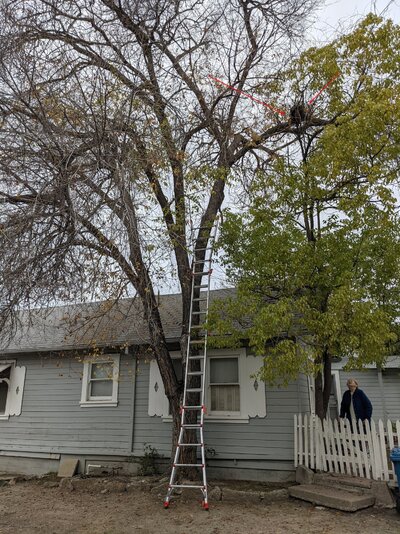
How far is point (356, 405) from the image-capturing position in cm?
928

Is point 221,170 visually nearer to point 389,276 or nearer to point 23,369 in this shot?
point 389,276

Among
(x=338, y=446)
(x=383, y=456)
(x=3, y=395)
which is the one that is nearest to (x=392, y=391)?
(x=338, y=446)

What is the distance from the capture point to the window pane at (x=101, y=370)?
11.8 meters

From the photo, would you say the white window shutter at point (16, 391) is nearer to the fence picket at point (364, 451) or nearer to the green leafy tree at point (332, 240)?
the green leafy tree at point (332, 240)

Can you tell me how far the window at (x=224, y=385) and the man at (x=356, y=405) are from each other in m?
2.40

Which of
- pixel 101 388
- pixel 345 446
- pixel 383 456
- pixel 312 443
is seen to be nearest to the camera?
pixel 383 456

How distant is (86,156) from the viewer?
683cm

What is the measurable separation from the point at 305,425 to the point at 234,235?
13.6ft

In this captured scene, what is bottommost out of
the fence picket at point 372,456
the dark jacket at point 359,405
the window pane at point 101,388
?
the fence picket at point 372,456

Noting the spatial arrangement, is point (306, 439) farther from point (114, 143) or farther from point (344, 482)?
point (114, 143)

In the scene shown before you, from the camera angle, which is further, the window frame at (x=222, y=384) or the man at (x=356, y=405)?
the window frame at (x=222, y=384)

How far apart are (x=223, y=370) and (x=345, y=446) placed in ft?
10.9

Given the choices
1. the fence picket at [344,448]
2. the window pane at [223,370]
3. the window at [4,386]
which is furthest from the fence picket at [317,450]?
the window at [4,386]

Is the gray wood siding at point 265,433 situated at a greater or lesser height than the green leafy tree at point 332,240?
lesser
